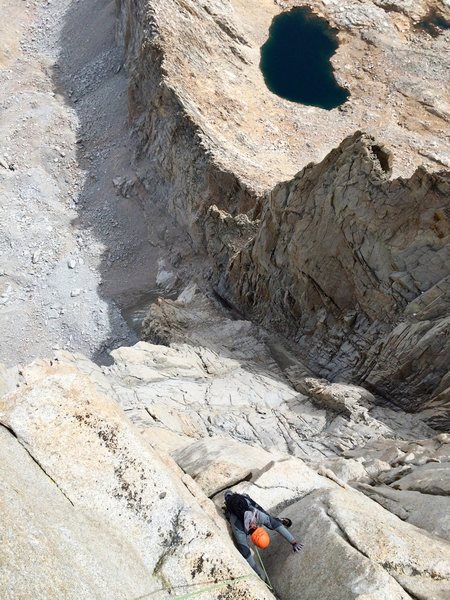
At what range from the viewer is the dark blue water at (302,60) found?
39562 mm

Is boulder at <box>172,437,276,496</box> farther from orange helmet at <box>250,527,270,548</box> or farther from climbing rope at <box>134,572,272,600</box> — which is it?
climbing rope at <box>134,572,272,600</box>

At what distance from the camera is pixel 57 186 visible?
37.6 meters

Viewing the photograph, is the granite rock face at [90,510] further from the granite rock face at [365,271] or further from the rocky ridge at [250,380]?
the granite rock face at [365,271]

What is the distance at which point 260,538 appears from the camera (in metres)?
9.30

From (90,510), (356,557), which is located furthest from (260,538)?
(90,510)

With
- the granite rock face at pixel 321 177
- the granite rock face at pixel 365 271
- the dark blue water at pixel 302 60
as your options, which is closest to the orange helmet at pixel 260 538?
the granite rock face at pixel 365 271

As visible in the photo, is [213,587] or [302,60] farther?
[302,60]

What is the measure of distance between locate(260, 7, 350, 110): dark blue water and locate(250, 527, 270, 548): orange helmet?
1405 inches

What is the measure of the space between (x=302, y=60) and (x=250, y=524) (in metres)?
42.3

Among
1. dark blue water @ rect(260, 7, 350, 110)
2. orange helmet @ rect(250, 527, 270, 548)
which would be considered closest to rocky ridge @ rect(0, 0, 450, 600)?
orange helmet @ rect(250, 527, 270, 548)

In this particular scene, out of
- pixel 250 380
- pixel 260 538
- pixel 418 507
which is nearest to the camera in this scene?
pixel 260 538

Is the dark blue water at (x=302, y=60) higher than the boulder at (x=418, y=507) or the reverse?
higher

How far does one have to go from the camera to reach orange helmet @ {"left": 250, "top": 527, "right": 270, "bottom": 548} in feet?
30.4

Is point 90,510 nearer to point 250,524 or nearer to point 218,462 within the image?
point 250,524
